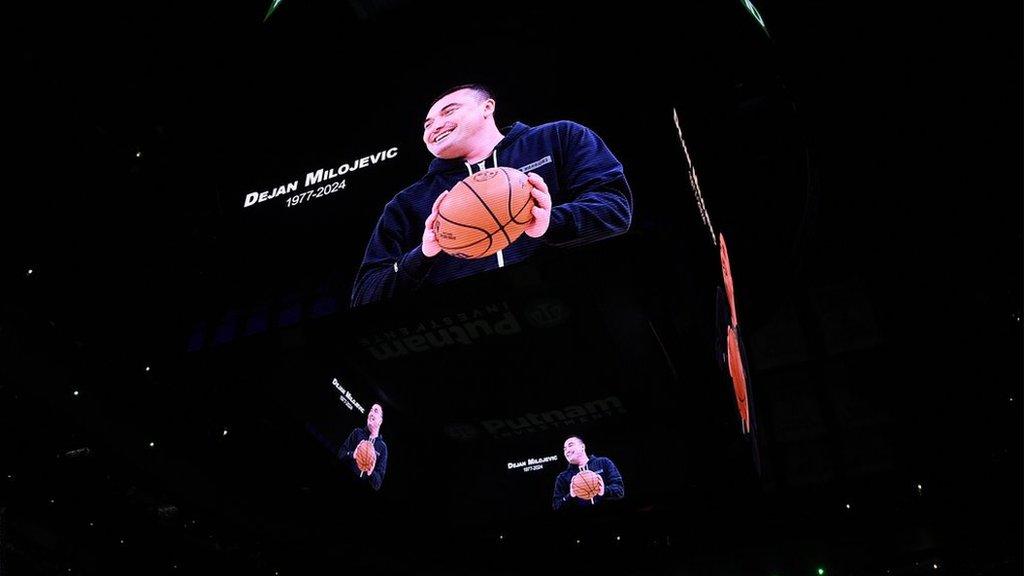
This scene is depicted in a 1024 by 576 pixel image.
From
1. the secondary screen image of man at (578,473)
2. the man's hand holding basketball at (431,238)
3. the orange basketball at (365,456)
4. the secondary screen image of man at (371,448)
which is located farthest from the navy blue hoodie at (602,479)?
the man's hand holding basketball at (431,238)

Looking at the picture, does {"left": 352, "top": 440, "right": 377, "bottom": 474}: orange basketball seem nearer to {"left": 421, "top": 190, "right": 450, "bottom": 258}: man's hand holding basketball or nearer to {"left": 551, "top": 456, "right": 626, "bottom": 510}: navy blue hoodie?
{"left": 551, "top": 456, "right": 626, "bottom": 510}: navy blue hoodie

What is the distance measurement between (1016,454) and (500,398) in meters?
6.06

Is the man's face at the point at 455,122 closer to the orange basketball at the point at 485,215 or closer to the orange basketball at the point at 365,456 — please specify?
the orange basketball at the point at 485,215

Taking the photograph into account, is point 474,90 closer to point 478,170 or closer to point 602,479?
point 478,170

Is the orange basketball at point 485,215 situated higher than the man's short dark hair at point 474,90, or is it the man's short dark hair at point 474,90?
the man's short dark hair at point 474,90

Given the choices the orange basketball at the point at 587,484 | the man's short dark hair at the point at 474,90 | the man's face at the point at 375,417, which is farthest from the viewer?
the orange basketball at the point at 587,484

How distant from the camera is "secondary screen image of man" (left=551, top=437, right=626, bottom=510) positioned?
24.5 feet

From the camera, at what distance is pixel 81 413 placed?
20.4ft

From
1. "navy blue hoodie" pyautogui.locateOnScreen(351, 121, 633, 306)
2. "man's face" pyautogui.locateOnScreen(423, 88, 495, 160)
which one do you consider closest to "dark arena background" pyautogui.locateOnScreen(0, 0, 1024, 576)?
"navy blue hoodie" pyautogui.locateOnScreen(351, 121, 633, 306)

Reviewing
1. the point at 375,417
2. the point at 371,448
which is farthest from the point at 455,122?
the point at 371,448

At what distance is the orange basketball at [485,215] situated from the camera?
4.23 m

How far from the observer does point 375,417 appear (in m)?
6.82

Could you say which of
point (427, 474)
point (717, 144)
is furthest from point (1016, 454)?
point (427, 474)

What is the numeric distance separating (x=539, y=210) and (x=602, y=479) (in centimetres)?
405
